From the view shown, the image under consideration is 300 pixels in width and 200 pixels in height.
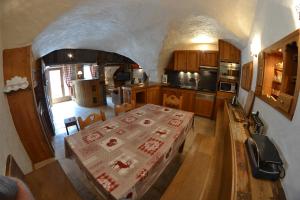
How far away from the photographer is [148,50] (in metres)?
4.93

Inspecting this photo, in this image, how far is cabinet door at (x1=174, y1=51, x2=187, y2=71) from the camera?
5.12 metres

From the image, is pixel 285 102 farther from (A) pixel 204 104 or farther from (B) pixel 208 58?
(B) pixel 208 58

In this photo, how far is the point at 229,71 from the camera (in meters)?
4.34

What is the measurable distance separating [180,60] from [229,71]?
1.61 metres

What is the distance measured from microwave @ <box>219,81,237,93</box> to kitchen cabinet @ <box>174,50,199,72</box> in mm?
953

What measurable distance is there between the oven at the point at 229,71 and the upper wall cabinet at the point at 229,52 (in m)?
0.14

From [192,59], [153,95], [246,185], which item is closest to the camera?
[246,185]

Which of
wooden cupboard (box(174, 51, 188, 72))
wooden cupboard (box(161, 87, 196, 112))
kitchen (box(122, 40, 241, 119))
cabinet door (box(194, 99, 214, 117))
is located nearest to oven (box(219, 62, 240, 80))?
kitchen (box(122, 40, 241, 119))

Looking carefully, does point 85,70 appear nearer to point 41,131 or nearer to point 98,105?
point 98,105

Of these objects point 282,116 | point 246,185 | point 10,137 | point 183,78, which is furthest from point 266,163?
point 183,78

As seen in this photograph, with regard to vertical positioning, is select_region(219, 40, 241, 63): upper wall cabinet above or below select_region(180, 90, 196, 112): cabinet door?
above

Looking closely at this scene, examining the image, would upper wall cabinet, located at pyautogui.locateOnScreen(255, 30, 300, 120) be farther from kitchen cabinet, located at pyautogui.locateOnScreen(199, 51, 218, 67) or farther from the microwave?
kitchen cabinet, located at pyautogui.locateOnScreen(199, 51, 218, 67)

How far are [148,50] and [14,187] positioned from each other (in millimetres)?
4780

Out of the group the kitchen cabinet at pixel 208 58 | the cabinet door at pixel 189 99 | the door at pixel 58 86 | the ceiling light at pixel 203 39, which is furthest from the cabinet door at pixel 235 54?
the door at pixel 58 86
